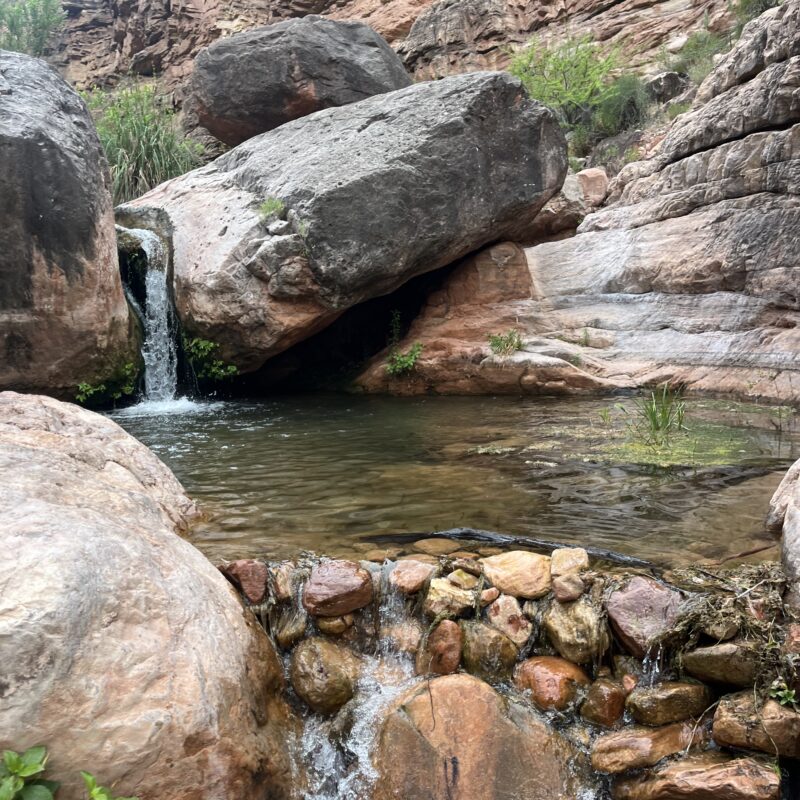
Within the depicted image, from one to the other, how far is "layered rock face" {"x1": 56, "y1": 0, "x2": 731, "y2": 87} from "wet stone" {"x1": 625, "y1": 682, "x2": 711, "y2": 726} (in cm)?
1612

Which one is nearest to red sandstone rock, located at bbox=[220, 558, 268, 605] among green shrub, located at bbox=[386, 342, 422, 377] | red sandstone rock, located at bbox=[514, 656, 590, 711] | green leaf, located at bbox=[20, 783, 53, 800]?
red sandstone rock, located at bbox=[514, 656, 590, 711]

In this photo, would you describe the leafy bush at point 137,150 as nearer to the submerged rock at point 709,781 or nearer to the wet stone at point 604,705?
the wet stone at point 604,705

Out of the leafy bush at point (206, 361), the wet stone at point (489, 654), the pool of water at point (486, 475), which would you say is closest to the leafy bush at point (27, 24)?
the leafy bush at point (206, 361)

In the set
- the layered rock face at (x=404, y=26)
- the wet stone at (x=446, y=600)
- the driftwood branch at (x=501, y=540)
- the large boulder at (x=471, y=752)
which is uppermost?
the layered rock face at (x=404, y=26)

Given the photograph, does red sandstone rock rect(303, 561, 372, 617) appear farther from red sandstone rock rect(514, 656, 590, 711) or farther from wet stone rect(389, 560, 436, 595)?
red sandstone rock rect(514, 656, 590, 711)

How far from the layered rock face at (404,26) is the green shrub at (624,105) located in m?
1.72

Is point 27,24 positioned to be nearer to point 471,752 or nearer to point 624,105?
point 624,105

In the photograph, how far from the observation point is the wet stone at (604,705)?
247 cm

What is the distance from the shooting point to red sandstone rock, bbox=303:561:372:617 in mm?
2896

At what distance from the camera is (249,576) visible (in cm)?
299

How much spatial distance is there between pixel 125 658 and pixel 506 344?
7.31m

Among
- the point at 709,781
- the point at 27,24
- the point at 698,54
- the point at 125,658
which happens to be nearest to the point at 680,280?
the point at 709,781

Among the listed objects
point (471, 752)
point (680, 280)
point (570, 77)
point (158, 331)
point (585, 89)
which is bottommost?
point (471, 752)

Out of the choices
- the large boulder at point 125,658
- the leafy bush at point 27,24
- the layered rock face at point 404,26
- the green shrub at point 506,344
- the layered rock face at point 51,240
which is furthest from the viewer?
the leafy bush at point 27,24
